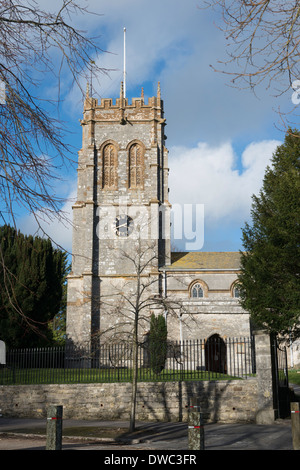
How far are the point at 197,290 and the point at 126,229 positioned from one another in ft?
22.2

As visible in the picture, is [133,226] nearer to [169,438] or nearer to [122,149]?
[122,149]

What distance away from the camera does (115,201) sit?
3459 centimetres

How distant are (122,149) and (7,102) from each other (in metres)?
31.4

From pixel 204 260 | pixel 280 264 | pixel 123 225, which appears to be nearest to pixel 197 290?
pixel 204 260

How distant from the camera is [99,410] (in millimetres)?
15039

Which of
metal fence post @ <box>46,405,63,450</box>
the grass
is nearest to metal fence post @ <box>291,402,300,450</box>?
metal fence post @ <box>46,405,63,450</box>

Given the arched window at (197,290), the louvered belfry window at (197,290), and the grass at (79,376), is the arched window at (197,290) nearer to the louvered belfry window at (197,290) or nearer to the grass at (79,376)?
the louvered belfry window at (197,290)

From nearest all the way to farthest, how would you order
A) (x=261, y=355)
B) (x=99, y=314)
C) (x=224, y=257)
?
(x=261, y=355), (x=99, y=314), (x=224, y=257)

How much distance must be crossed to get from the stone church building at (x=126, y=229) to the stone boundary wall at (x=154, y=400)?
1427 cm

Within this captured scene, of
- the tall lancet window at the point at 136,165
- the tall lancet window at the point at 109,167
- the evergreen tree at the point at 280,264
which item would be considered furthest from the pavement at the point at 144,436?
the tall lancet window at the point at 136,165

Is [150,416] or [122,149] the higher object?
[122,149]

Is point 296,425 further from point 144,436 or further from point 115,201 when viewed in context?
point 115,201
